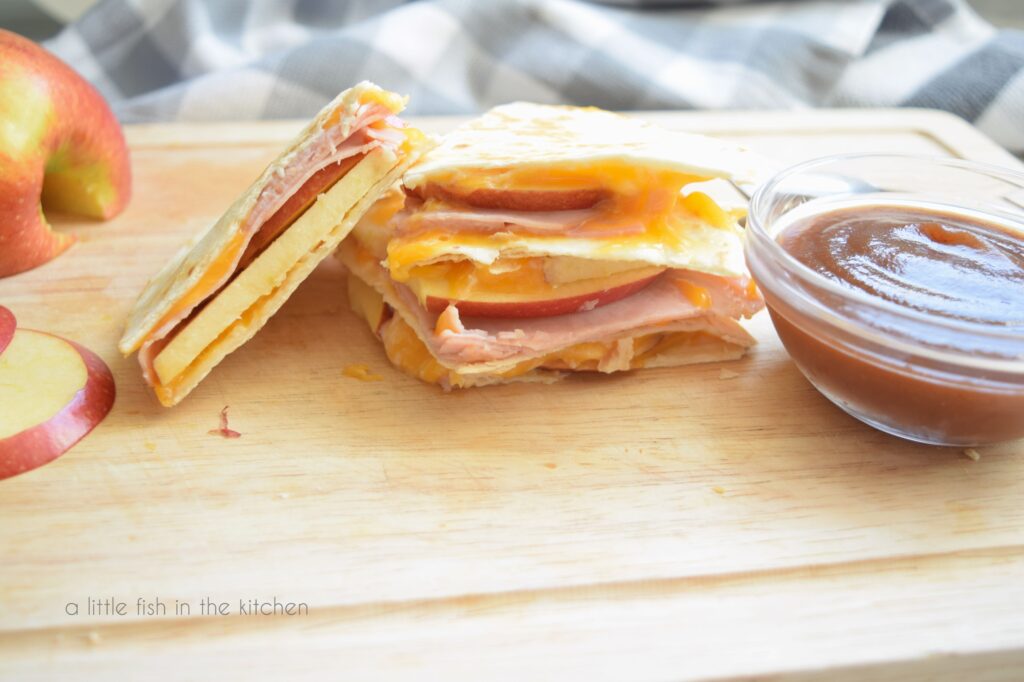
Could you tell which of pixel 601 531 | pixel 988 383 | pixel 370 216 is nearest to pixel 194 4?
pixel 370 216

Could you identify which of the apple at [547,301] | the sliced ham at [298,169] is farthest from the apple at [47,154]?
the apple at [547,301]

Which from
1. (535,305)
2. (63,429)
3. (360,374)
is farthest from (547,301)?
(63,429)

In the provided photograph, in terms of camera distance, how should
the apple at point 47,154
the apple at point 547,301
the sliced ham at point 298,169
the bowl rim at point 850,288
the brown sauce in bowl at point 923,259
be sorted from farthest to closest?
the apple at point 47,154
the apple at point 547,301
the sliced ham at point 298,169
the brown sauce in bowl at point 923,259
the bowl rim at point 850,288

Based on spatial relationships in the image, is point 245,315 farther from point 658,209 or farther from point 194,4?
point 194,4

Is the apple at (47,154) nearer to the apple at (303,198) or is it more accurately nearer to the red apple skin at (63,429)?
the red apple skin at (63,429)

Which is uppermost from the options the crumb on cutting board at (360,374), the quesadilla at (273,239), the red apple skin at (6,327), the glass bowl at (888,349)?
the glass bowl at (888,349)

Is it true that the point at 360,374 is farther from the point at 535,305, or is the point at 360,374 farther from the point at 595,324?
the point at 595,324

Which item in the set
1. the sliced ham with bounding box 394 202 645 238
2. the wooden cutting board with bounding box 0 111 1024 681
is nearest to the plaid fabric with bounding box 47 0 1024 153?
the wooden cutting board with bounding box 0 111 1024 681
